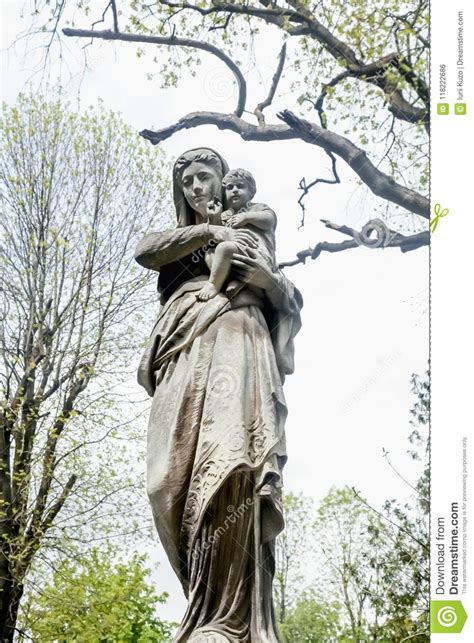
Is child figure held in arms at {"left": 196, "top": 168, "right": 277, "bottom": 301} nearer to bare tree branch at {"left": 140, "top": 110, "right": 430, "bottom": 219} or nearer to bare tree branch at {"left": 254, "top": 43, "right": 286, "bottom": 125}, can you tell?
bare tree branch at {"left": 140, "top": 110, "right": 430, "bottom": 219}

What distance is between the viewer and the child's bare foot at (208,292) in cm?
585

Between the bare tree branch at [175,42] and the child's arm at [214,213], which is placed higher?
the bare tree branch at [175,42]

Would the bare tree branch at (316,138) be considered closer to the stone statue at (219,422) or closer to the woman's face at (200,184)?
the woman's face at (200,184)

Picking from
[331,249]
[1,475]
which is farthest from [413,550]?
[1,475]

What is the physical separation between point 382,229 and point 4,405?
598 cm

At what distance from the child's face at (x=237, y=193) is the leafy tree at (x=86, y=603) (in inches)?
367

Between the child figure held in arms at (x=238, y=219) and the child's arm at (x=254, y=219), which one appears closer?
the child figure held in arms at (x=238, y=219)

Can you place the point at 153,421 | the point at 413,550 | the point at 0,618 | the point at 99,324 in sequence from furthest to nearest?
the point at 99,324, the point at 0,618, the point at 413,550, the point at 153,421

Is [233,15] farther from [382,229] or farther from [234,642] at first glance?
[234,642]

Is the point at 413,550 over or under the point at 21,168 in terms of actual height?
under

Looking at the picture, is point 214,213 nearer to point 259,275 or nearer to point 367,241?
point 259,275

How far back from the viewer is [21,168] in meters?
15.9

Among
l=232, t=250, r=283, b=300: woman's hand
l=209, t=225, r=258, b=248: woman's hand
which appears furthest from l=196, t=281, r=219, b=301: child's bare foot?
l=209, t=225, r=258, b=248: woman's hand
